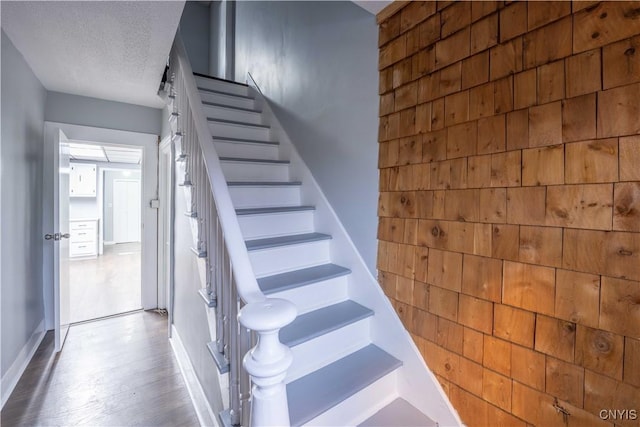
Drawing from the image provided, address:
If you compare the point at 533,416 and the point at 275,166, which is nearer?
the point at 533,416

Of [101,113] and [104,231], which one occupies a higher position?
[101,113]

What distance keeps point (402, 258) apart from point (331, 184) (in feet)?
2.47

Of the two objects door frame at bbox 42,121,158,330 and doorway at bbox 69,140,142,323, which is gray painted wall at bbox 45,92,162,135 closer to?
door frame at bbox 42,121,158,330

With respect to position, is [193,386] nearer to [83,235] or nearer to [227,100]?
[227,100]

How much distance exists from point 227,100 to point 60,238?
192 centimetres

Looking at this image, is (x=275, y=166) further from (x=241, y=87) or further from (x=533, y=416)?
(x=533, y=416)

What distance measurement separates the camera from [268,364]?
2.71 ft

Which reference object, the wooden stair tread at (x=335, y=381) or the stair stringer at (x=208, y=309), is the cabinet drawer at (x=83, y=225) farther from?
the wooden stair tread at (x=335, y=381)

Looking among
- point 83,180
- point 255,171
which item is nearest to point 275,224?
point 255,171

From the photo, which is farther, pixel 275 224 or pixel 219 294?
pixel 275 224

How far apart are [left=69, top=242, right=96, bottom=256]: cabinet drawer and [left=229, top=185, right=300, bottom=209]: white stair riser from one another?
6725 millimetres

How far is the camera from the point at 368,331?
5.61ft

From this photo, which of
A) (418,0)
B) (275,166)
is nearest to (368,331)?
(275,166)

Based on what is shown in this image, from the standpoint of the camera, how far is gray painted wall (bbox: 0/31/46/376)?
200 centimetres
